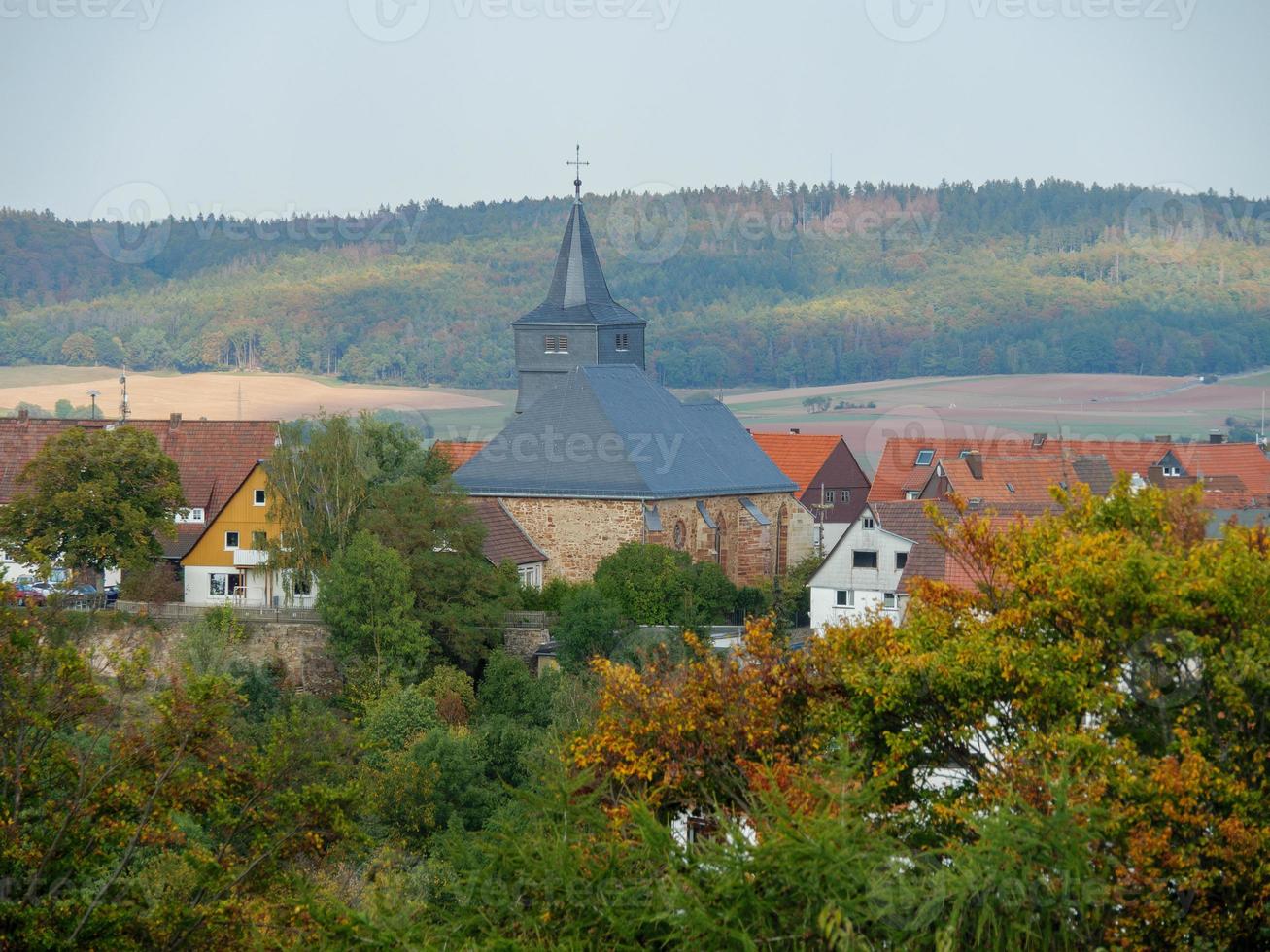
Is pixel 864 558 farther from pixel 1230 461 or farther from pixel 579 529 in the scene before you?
pixel 1230 461

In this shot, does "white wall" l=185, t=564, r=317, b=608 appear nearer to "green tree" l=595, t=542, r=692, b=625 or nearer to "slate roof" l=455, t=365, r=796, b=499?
"slate roof" l=455, t=365, r=796, b=499

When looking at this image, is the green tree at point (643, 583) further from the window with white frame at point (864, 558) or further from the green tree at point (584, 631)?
the window with white frame at point (864, 558)

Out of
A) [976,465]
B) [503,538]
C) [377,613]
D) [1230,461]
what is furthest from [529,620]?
[1230,461]

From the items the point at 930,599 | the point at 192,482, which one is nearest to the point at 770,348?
the point at 192,482

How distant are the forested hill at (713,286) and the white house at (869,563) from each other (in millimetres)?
50556

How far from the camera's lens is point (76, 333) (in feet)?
382

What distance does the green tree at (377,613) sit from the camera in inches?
1989

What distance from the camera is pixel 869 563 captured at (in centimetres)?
5753

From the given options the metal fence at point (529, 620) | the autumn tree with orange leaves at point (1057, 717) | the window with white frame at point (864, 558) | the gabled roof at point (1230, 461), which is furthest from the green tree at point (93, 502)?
the gabled roof at point (1230, 461)

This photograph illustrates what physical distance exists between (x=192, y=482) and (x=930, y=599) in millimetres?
42050

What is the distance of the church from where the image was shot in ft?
200

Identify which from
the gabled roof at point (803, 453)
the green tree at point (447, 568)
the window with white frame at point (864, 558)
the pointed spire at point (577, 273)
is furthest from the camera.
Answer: the gabled roof at point (803, 453)

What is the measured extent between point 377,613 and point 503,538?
974cm

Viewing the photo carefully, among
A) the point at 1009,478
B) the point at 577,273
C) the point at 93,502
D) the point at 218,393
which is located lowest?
the point at 1009,478
